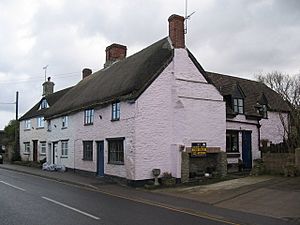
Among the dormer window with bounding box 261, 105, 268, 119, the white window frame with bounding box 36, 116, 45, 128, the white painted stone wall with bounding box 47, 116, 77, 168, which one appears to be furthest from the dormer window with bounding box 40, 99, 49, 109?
the dormer window with bounding box 261, 105, 268, 119

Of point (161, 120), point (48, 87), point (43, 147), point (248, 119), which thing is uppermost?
point (48, 87)

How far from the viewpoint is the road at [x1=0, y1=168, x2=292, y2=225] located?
10102 millimetres

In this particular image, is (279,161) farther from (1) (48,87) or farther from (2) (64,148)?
(1) (48,87)

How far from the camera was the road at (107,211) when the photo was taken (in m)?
10.1

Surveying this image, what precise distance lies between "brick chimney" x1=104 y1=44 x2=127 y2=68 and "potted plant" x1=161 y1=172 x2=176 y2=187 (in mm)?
14458

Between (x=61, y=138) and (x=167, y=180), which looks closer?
(x=167, y=180)

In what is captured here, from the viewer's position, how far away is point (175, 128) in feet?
71.2

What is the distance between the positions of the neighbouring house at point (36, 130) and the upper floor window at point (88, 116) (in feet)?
43.8

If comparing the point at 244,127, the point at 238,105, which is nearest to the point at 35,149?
the point at 238,105

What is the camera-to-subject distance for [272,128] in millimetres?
30562

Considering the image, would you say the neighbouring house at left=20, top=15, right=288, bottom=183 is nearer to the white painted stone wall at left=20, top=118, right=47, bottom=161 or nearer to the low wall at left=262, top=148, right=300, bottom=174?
the low wall at left=262, top=148, right=300, bottom=174

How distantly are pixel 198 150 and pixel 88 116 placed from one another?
8.46 m

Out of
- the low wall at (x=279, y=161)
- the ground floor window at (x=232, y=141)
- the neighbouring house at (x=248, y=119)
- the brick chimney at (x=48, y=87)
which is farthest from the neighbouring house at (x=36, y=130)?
the low wall at (x=279, y=161)

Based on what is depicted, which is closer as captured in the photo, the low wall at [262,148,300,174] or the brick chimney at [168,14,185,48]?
the low wall at [262,148,300,174]
